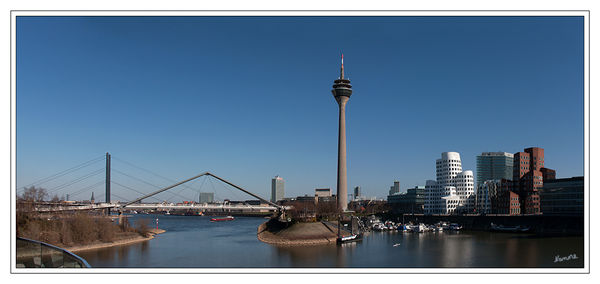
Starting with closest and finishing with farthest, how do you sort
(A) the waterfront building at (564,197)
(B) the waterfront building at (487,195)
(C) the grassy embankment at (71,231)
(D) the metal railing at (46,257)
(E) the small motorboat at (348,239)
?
(D) the metal railing at (46,257), (C) the grassy embankment at (71,231), (E) the small motorboat at (348,239), (A) the waterfront building at (564,197), (B) the waterfront building at (487,195)

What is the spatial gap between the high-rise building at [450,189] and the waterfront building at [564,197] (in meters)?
19.5

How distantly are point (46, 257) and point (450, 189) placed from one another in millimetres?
65604

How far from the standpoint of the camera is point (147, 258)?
27.0m

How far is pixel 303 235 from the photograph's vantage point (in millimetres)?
37594

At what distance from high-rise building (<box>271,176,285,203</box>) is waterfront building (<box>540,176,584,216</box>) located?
150 m

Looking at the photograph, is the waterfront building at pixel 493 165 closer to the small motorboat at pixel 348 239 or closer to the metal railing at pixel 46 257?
the small motorboat at pixel 348 239

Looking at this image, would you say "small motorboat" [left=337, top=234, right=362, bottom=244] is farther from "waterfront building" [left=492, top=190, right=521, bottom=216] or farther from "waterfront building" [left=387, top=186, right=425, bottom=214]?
"waterfront building" [left=387, top=186, right=425, bottom=214]

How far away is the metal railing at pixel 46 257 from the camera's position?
1022 cm

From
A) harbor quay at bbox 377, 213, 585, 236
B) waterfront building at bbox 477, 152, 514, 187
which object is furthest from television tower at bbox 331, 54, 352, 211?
waterfront building at bbox 477, 152, 514, 187

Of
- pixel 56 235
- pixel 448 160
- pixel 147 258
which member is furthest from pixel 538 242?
pixel 448 160

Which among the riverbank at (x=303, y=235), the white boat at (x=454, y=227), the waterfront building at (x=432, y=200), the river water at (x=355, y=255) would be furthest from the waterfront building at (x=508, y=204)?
the riverbank at (x=303, y=235)

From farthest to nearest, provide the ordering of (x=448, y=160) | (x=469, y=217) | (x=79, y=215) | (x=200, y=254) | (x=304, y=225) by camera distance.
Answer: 1. (x=448, y=160)
2. (x=469, y=217)
3. (x=304, y=225)
4. (x=79, y=215)
5. (x=200, y=254)
